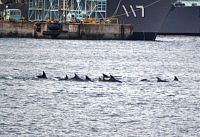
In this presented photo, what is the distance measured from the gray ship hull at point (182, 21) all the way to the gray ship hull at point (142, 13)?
927 inches

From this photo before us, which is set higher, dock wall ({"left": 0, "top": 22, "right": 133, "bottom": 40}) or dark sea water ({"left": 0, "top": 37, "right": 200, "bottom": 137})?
dark sea water ({"left": 0, "top": 37, "right": 200, "bottom": 137})

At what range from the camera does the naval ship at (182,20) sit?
187788mm

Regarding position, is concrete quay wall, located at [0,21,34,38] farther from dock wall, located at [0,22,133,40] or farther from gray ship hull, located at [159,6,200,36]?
gray ship hull, located at [159,6,200,36]

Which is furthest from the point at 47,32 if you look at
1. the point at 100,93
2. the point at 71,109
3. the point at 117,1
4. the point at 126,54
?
the point at 71,109

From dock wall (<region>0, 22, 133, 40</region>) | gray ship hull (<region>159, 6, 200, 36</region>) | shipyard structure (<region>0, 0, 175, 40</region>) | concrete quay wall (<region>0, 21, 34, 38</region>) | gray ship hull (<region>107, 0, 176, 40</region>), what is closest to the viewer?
dock wall (<region>0, 22, 133, 40</region>)

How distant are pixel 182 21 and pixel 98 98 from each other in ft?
387

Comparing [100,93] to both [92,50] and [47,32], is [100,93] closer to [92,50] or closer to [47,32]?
[92,50]

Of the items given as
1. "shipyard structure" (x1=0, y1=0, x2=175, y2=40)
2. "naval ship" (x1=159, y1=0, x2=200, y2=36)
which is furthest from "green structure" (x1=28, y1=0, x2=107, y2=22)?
"naval ship" (x1=159, y1=0, x2=200, y2=36)

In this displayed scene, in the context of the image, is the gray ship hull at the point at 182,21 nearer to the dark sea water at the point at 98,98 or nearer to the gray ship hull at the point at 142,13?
the gray ship hull at the point at 142,13

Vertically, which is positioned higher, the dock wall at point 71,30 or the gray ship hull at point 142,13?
the gray ship hull at point 142,13

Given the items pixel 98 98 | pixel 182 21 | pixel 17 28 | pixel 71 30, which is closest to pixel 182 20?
pixel 182 21

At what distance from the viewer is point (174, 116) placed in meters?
63.1

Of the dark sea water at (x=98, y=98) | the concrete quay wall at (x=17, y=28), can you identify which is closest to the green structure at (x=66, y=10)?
the concrete quay wall at (x=17, y=28)

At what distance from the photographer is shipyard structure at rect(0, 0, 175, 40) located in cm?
15475
